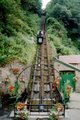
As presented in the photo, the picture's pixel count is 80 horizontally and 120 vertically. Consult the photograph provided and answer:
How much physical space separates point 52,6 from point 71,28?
11.8 feet

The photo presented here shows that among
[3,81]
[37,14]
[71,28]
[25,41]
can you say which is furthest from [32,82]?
[71,28]

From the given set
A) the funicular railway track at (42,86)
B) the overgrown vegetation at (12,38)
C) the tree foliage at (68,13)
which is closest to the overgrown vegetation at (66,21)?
the tree foliage at (68,13)

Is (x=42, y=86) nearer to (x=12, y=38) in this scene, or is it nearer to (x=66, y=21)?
(x=12, y=38)

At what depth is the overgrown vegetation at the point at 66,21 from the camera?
34.5m

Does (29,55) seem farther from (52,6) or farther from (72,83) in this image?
(52,6)

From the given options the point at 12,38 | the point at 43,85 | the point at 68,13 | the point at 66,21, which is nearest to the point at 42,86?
the point at 43,85

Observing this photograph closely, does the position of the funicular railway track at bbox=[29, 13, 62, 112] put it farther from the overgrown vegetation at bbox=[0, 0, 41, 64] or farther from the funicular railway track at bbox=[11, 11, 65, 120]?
the overgrown vegetation at bbox=[0, 0, 41, 64]

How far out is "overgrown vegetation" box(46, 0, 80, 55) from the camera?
3447cm

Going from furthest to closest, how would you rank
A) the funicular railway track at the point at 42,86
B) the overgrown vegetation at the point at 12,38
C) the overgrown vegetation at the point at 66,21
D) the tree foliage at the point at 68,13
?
the tree foliage at the point at 68,13 → the overgrown vegetation at the point at 66,21 → the overgrown vegetation at the point at 12,38 → the funicular railway track at the point at 42,86

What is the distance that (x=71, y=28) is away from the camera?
122 feet

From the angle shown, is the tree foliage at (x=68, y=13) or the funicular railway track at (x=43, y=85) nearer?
the funicular railway track at (x=43, y=85)

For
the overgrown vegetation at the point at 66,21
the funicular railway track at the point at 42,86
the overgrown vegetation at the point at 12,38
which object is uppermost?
the overgrown vegetation at the point at 66,21

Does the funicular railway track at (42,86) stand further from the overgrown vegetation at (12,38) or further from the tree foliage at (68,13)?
the tree foliage at (68,13)

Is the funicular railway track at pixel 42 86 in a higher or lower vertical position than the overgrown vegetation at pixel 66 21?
lower
